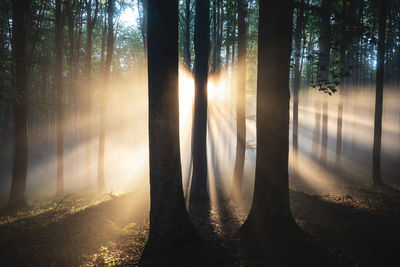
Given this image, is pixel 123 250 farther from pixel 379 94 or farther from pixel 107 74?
pixel 379 94

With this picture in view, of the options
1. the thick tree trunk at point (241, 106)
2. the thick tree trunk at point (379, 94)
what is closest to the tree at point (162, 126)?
the thick tree trunk at point (241, 106)

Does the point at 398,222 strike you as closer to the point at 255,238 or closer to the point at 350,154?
the point at 255,238

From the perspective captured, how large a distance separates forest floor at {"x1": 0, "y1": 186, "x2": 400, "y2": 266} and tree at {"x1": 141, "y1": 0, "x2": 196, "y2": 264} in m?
0.50

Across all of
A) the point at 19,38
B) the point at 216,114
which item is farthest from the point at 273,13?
the point at 216,114

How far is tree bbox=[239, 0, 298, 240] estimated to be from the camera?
4.83m

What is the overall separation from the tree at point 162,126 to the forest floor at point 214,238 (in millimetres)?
497

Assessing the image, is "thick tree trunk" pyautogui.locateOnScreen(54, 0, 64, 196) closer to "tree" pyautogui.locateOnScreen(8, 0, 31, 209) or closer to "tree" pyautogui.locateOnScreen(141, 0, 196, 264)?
"tree" pyautogui.locateOnScreen(8, 0, 31, 209)

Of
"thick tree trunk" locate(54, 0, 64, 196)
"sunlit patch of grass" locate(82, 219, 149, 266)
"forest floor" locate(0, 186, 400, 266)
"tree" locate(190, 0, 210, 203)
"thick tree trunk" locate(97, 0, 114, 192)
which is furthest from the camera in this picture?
"thick tree trunk" locate(97, 0, 114, 192)

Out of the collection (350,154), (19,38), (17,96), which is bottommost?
(350,154)

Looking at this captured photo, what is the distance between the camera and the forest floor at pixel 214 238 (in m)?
4.12

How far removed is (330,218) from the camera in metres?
6.42

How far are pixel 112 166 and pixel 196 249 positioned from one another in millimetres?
25537

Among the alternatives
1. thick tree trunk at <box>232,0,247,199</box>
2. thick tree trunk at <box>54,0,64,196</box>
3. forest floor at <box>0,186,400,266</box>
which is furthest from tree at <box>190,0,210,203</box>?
thick tree trunk at <box>54,0,64,196</box>

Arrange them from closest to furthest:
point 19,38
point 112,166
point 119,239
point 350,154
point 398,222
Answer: point 398,222, point 119,239, point 19,38, point 350,154, point 112,166
